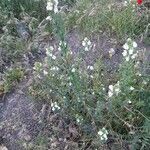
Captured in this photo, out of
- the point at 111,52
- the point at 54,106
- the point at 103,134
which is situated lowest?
the point at 103,134

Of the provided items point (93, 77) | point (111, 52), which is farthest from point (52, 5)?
point (111, 52)

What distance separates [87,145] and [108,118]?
0.29m

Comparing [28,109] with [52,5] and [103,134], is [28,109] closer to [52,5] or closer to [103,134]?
[103,134]

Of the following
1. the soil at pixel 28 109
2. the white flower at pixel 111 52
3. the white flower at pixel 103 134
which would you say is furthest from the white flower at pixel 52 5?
the white flower at pixel 111 52

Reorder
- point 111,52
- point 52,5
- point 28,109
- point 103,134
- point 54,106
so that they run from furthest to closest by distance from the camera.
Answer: point 111,52 < point 28,109 < point 54,106 < point 103,134 < point 52,5

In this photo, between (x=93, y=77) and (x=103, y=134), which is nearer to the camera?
(x=103, y=134)

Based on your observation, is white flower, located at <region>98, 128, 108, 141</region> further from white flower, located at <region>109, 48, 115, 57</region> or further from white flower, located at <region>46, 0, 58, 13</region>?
white flower, located at <region>109, 48, 115, 57</region>

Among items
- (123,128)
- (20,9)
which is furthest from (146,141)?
(20,9)

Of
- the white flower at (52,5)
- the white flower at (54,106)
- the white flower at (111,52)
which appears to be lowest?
the white flower at (54,106)

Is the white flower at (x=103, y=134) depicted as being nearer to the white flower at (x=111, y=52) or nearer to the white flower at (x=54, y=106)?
the white flower at (x=54, y=106)

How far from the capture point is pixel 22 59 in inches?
180

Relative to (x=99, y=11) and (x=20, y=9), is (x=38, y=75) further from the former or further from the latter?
(x=20, y=9)

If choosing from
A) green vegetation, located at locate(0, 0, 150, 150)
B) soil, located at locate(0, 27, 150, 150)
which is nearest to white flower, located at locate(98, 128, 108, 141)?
green vegetation, located at locate(0, 0, 150, 150)

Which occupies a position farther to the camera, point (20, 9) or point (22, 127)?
point (20, 9)
